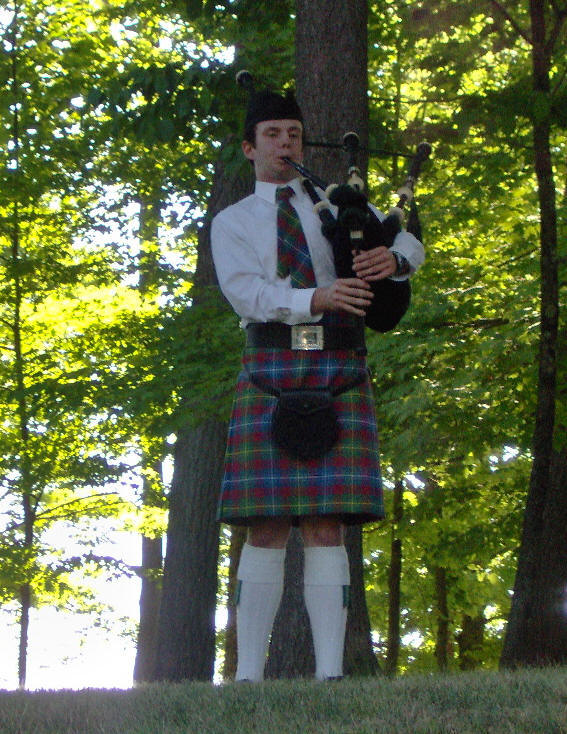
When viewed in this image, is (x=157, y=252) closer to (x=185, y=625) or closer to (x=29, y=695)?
(x=185, y=625)

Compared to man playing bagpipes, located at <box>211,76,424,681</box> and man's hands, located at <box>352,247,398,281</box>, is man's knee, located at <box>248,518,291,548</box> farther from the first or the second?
man's hands, located at <box>352,247,398,281</box>

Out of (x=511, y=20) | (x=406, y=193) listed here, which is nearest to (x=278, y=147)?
(x=406, y=193)

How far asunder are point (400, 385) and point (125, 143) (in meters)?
5.36

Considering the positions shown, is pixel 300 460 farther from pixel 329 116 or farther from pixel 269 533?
pixel 329 116

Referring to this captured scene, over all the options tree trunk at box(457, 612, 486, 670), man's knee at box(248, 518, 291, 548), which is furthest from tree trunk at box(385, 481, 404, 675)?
man's knee at box(248, 518, 291, 548)

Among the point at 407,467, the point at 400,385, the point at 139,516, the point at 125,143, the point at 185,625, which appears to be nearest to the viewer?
the point at 400,385

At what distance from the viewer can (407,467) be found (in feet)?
35.2

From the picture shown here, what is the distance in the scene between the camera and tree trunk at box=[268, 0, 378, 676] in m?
7.00

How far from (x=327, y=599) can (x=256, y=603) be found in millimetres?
293

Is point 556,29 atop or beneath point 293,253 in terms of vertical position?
atop

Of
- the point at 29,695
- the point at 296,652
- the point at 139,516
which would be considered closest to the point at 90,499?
the point at 139,516

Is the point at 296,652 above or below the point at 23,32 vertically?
below

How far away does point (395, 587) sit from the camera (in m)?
15.7

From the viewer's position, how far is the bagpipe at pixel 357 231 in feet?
14.6
